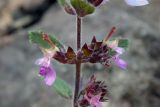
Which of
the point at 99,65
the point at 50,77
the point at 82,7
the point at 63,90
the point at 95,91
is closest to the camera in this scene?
the point at 50,77

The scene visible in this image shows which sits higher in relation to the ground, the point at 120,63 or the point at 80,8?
the point at 80,8

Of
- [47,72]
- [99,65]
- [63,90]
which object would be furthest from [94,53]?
[99,65]

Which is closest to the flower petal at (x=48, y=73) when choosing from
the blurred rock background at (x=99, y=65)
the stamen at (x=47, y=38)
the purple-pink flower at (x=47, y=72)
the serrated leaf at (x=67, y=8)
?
the purple-pink flower at (x=47, y=72)

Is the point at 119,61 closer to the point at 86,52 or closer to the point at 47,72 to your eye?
the point at 86,52

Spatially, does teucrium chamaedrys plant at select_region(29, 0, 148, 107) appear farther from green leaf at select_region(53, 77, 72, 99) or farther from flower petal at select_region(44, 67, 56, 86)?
green leaf at select_region(53, 77, 72, 99)

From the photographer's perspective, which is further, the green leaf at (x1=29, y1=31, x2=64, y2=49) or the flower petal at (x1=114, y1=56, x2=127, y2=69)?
the green leaf at (x1=29, y1=31, x2=64, y2=49)

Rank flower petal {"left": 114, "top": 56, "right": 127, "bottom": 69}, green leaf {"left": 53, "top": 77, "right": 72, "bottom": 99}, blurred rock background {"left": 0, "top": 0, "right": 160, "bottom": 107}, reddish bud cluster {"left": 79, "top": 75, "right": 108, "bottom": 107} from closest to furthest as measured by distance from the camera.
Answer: flower petal {"left": 114, "top": 56, "right": 127, "bottom": 69}, reddish bud cluster {"left": 79, "top": 75, "right": 108, "bottom": 107}, green leaf {"left": 53, "top": 77, "right": 72, "bottom": 99}, blurred rock background {"left": 0, "top": 0, "right": 160, "bottom": 107}

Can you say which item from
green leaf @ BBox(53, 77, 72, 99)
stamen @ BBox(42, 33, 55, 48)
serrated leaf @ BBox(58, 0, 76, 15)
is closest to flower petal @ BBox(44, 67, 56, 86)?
stamen @ BBox(42, 33, 55, 48)
